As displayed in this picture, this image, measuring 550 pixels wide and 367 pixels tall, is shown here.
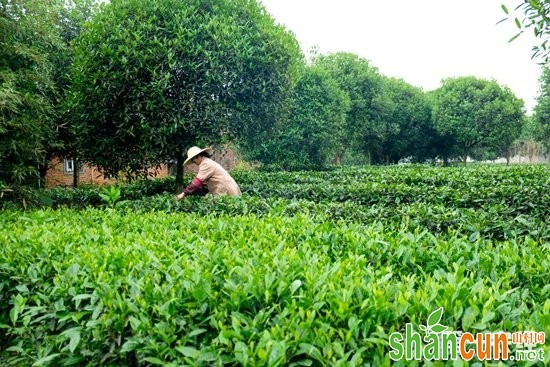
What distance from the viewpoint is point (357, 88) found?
1208 inches

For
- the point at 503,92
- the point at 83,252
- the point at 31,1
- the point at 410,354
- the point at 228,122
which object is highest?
the point at 503,92

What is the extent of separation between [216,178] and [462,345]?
6181 mm

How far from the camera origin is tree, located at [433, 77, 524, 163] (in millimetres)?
36219

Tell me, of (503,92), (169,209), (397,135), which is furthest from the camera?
(397,135)

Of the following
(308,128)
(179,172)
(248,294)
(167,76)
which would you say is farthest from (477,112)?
(248,294)

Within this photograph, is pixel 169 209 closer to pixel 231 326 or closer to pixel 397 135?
pixel 231 326

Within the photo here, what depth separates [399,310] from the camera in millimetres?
1934

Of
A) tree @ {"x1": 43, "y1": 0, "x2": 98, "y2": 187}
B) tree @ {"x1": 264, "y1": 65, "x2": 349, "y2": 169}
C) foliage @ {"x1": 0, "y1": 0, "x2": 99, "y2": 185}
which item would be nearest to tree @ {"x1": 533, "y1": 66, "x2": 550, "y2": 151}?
tree @ {"x1": 264, "y1": 65, "x2": 349, "y2": 169}

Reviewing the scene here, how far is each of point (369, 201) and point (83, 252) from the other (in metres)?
5.68

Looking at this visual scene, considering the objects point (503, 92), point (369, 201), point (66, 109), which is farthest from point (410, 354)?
point (503, 92)

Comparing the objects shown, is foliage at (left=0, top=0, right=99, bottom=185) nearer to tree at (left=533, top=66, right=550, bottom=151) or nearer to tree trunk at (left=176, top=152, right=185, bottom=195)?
tree trunk at (left=176, top=152, right=185, bottom=195)

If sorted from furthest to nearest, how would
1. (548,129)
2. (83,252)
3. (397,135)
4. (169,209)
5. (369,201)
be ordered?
(397,135) < (548,129) < (369,201) < (169,209) < (83,252)

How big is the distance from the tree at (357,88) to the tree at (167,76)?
2159 centimetres

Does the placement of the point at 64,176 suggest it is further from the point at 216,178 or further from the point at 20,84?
the point at 216,178
